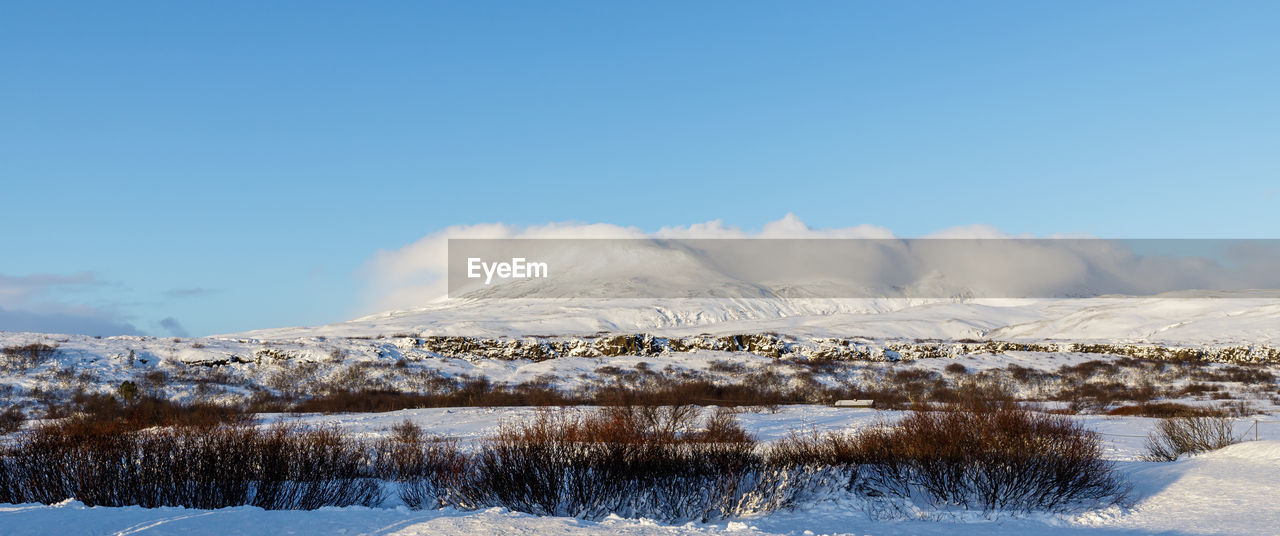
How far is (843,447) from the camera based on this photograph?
13.8 m

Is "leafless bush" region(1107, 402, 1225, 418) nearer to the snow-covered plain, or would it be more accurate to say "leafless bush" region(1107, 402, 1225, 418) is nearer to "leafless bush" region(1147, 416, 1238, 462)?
the snow-covered plain

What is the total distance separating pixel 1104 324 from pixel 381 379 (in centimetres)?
7466

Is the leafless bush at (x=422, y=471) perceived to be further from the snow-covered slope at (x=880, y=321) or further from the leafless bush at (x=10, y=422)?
the snow-covered slope at (x=880, y=321)

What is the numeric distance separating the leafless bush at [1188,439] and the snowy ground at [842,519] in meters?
0.60

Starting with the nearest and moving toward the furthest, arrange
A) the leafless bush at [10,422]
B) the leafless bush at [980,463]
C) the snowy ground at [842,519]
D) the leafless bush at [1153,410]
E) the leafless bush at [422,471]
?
the snowy ground at [842,519], the leafless bush at [422,471], the leafless bush at [980,463], the leafless bush at [10,422], the leafless bush at [1153,410]

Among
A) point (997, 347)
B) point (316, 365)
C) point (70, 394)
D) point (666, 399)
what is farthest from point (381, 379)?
point (997, 347)

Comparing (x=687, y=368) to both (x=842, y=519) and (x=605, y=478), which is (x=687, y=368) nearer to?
(x=605, y=478)

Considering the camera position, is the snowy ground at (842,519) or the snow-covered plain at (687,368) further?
the snow-covered plain at (687,368)

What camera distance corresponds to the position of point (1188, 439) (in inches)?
631

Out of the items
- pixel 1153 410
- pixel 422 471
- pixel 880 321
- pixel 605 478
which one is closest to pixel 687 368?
pixel 1153 410

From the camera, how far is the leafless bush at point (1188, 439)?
15648mm

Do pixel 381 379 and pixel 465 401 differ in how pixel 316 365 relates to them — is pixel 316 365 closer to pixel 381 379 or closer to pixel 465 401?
pixel 381 379

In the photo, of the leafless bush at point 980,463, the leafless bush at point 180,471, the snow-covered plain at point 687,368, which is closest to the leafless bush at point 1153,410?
the snow-covered plain at point 687,368

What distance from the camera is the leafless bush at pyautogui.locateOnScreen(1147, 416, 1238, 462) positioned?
15.6 meters
